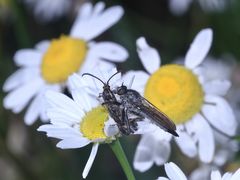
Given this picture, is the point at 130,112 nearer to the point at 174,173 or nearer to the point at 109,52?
the point at 174,173

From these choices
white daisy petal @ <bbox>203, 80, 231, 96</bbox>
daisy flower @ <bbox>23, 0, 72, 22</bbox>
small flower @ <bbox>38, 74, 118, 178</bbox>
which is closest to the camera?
small flower @ <bbox>38, 74, 118, 178</bbox>

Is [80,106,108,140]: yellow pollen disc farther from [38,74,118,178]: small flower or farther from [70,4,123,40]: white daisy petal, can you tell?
[70,4,123,40]: white daisy petal

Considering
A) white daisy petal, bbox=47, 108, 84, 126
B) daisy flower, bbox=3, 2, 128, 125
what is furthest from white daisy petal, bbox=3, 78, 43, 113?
white daisy petal, bbox=47, 108, 84, 126

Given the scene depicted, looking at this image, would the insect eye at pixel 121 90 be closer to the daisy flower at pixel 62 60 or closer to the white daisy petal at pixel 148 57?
the white daisy petal at pixel 148 57

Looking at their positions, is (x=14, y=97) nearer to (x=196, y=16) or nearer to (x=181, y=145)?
(x=181, y=145)

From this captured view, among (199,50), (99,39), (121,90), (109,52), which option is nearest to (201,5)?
(99,39)

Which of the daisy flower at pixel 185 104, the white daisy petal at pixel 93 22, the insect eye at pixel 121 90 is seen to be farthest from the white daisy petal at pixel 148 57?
the insect eye at pixel 121 90

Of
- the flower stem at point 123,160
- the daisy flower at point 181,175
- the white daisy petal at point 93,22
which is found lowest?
the daisy flower at point 181,175
